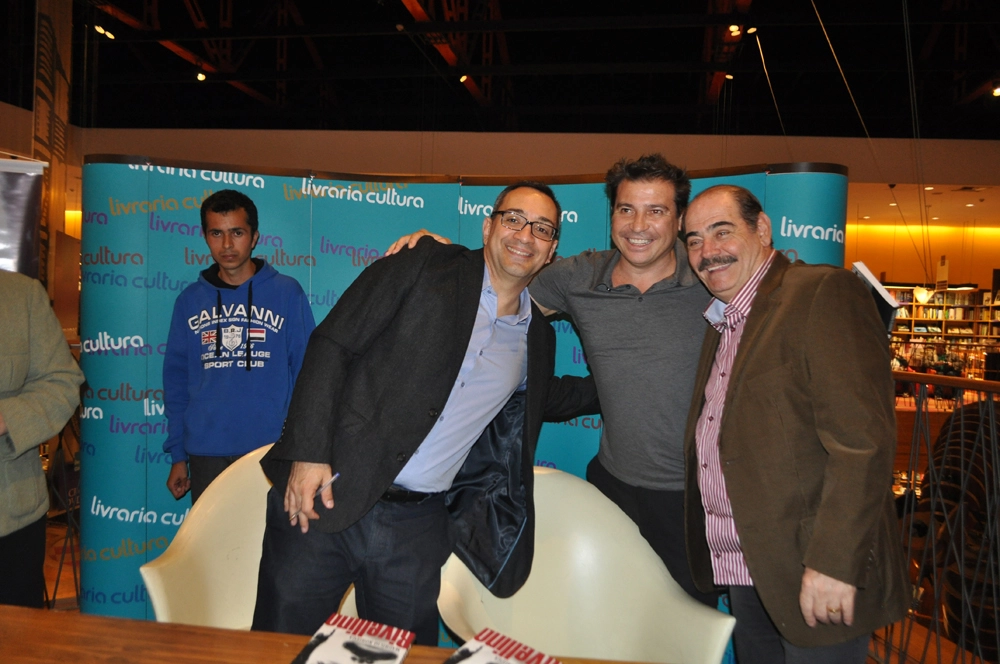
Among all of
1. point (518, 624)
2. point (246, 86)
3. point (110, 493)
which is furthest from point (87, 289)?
point (246, 86)

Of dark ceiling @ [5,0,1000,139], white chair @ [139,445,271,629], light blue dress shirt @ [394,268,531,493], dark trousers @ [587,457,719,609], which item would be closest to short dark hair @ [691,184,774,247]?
light blue dress shirt @ [394,268,531,493]

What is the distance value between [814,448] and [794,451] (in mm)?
50

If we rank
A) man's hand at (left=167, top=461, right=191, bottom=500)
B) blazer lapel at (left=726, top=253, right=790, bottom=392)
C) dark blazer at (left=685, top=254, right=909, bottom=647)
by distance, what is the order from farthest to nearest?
man's hand at (left=167, top=461, right=191, bottom=500) → blazer lapel at (left=726, top=253, right=790, bottom=392) → dark blazer at (left=685, top=254, right=909, bottom=647)

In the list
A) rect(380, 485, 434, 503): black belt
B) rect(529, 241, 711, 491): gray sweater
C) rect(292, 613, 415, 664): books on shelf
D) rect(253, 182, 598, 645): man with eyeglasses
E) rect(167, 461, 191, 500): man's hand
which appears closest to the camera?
rect(292, 613, 415, 664): books on shelf

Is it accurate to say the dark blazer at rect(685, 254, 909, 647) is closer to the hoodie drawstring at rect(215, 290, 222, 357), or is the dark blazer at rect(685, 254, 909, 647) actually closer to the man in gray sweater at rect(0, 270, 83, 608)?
the man in gray sweater at rect(0, 270, 83, 608)

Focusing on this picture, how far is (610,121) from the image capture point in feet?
34.9

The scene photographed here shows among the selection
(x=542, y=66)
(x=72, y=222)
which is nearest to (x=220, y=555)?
(x=542, y=66)

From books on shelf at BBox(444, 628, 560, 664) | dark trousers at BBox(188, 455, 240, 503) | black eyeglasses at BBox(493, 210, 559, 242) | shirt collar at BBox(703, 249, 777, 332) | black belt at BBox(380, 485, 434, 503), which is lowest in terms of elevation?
dark trousers at BBox(188, 455, 240, 503)

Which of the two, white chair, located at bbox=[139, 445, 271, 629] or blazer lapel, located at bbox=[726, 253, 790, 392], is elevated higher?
blazer lapel, located at bbox=[726, 253, 790, 392]

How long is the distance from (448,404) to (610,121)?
31.8 feet

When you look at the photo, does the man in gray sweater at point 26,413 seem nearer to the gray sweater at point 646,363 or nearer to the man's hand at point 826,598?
the gray sweater at point 646,363

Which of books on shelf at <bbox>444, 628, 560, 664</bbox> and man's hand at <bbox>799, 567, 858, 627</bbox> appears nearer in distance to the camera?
books on shelf at <bbox>444, 628, 560, 664</bbox>

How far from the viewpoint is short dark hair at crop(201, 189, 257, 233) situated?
2891mm

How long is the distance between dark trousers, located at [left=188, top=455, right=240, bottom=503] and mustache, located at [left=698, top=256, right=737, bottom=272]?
2171 millimetres
